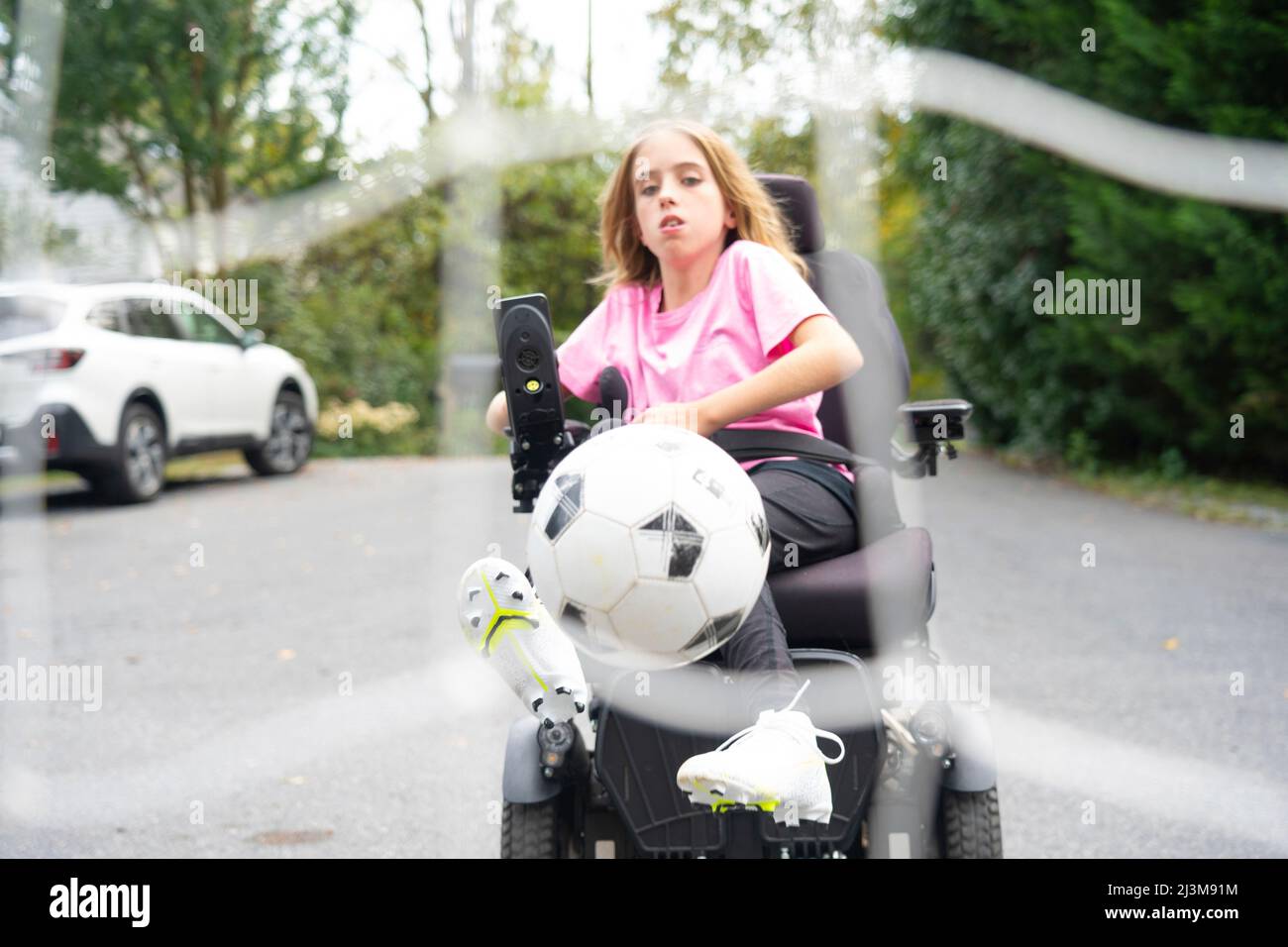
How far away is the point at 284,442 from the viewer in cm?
1277

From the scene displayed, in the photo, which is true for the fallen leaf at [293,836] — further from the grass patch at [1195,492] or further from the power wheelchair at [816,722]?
the grass patch at [1195,492]

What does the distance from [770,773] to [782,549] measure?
585 mm

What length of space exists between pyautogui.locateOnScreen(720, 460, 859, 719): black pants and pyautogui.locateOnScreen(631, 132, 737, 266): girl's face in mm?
511

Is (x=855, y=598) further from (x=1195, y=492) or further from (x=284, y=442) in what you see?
(x=284, y=442)

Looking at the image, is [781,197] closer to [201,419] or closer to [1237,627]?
[1237,627]

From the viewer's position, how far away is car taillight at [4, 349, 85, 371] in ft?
31.1

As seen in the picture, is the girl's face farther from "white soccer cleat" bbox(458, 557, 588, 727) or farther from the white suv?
the white suv

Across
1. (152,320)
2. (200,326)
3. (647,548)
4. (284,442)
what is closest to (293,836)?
(647,548)

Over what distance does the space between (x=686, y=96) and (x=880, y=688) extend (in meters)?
20.2

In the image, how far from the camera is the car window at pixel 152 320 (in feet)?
34.5

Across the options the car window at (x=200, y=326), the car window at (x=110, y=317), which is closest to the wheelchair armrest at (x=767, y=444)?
the car window at (x=110, y=317)

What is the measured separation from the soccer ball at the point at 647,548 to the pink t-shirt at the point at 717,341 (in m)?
0.57

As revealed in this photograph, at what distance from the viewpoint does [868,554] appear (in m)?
2.64
